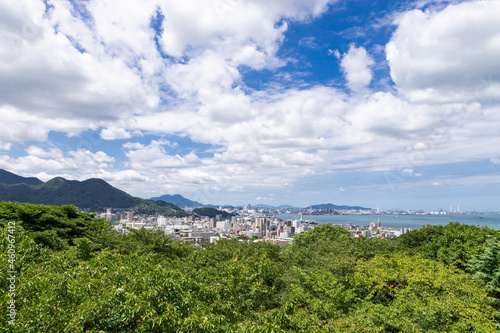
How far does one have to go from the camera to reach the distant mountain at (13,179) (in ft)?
335

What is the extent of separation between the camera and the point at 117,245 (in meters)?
14.1

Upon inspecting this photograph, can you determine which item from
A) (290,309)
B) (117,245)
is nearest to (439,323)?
(290,309)

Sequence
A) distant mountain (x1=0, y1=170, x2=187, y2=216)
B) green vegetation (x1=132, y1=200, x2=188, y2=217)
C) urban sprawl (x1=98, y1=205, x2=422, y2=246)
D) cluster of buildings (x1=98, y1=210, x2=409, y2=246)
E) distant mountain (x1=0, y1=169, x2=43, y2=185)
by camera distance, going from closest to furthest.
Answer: urban sprawl (x1=98, y1=205, x2=422, y2=246)
cluster of buildings (x1=98, y1=210, x2=409, y2=246)
distant mountain (x1=0, y1=170, x2=187, y2=216)
distant mountain (x1=0, y1=169, x2=43, y2=185)
green vegetation (x1=132, y1=200, x2=188, y2=217)

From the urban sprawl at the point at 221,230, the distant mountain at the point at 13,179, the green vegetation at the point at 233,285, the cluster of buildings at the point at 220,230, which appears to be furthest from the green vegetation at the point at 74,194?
the green vegetation at the point at 233,285

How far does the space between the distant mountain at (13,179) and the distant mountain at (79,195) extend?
0.44 metres

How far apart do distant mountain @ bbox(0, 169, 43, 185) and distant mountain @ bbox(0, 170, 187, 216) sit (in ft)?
1.44

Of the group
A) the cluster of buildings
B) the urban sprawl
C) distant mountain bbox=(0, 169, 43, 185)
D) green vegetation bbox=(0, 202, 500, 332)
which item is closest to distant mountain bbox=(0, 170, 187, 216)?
distant mountain bbox=(0, 169, 43, 185)

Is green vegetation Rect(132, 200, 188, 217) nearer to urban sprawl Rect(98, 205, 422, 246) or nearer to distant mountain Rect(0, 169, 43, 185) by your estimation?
urban sprawl Rect(98, 205, 422, 246)

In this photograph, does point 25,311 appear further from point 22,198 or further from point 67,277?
point 22,198

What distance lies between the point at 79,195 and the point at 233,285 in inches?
4784

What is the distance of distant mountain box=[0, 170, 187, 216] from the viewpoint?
90.6 metres

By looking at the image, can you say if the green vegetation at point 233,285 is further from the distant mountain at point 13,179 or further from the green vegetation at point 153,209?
the distant mountain at point 13,179

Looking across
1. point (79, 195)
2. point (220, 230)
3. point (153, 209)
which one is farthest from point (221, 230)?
point (79, 195)

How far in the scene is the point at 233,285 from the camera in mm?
9055
